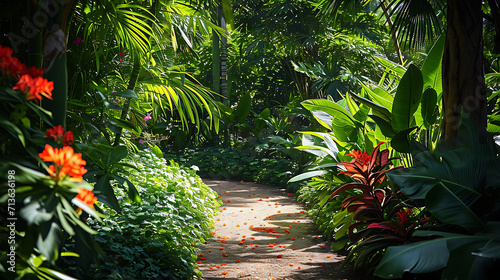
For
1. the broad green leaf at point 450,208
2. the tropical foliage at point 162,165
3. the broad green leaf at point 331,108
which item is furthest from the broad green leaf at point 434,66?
the broad green leaf at point 450,208

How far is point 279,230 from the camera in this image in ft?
17.0

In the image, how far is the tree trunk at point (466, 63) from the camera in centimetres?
289

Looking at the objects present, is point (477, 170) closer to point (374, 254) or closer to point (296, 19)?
point (374, 254)

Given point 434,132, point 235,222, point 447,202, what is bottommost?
point 235,222

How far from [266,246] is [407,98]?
85.0 inches

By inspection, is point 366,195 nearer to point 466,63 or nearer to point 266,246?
point 466,63

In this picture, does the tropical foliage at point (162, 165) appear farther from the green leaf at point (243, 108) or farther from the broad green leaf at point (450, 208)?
the green leaf at point (243, 108)

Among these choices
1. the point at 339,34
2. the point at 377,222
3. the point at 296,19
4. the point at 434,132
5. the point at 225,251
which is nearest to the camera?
the point at 377,222

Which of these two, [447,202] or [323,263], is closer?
[447,202]

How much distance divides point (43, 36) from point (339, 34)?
1001 centimetres

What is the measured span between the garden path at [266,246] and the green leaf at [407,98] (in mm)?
1333

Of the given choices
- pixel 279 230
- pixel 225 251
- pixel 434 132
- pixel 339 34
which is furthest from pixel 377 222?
pixel 339 34

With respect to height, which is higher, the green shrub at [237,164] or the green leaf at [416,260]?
the green leaf at [416,260]

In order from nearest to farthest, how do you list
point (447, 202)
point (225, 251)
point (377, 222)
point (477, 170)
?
point (447, 202) → point (477, 170) → point (377, 222) → point (225, 251)
